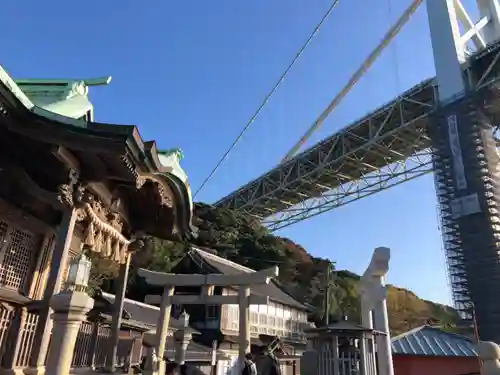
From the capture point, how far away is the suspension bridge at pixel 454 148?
20.3m

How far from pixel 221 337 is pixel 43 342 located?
55.6ft

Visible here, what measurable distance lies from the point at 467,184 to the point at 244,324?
50.7 feet

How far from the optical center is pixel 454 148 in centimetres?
2203

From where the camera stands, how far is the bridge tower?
19625 mm

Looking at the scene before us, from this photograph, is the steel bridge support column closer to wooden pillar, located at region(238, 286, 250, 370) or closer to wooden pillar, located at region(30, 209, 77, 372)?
wooden pillar, located at region(238, 286, 250, 370)

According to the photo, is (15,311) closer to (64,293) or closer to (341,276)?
(64,293)

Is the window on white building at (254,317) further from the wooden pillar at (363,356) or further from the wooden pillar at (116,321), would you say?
the wooden pillar at (116,321)

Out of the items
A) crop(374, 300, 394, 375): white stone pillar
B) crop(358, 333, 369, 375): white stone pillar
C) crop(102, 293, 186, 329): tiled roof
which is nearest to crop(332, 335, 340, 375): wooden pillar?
crop(358, 333, 369, 375): white stone pillar

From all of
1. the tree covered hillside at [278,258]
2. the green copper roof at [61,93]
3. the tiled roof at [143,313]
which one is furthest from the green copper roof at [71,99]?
the tree covered hillside at [278,258]

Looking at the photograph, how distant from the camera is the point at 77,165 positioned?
195 inches

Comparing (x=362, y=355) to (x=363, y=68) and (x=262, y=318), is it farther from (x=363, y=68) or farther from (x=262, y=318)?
(x=363, y=68)

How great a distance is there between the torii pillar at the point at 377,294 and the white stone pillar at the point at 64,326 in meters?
8.81

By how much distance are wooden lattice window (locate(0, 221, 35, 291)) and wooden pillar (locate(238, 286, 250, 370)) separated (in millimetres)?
6887

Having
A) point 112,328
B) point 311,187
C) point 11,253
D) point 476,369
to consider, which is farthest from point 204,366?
point 311,187
